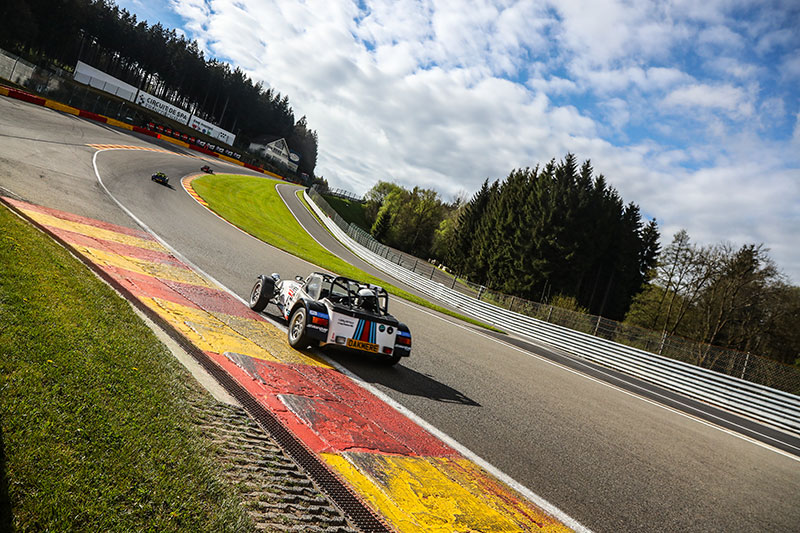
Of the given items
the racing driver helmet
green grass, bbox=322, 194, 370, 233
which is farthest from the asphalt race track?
green grass, bbox=322, 194, 370, 233

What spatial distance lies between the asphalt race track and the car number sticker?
33cm

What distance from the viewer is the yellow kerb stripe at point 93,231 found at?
986cm

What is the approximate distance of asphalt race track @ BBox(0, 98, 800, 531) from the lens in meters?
4.86

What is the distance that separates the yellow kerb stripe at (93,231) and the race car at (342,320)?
17.2 ft

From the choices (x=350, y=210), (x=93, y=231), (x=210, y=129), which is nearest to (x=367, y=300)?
(x=93, y=231)

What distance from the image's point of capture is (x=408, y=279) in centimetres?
3512

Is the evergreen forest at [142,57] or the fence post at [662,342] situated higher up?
the evergreen forest at [142,57]

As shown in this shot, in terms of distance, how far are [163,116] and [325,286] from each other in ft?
296

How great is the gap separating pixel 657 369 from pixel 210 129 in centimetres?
9553

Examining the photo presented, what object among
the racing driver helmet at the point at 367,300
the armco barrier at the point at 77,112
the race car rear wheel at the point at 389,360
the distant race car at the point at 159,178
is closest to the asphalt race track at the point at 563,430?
the race car rear wheel at the point at 389,360

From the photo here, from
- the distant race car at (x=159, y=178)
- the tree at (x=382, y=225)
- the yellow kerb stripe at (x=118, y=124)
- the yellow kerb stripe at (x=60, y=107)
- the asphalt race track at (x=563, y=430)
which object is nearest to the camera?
the asphalt race track at (x=563, y=430)

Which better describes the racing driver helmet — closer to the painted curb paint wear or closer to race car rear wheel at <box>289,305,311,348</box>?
race car rear wheel at <box>289,305,311,348</box>

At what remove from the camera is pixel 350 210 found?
99.1 meters

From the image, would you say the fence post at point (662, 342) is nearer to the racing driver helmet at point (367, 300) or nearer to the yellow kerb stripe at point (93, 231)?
the racing driver helmet at point (367, 300)
